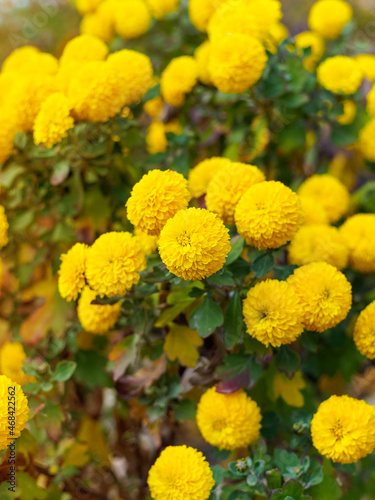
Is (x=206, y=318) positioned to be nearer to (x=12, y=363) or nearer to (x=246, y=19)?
(x=12, y=363)

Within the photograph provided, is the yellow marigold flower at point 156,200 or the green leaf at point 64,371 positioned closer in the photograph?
the yellow marigold flower at point 156,200

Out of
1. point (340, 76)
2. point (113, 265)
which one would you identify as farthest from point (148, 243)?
point (340, 76)

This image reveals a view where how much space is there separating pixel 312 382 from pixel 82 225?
0.83m

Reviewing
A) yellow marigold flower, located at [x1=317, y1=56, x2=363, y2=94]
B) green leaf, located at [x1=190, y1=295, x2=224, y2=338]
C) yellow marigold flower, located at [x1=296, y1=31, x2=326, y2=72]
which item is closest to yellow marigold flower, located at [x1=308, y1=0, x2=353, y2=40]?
yellow marigold flower, located at [x1=296, y1=31, x2=326, y2=72]

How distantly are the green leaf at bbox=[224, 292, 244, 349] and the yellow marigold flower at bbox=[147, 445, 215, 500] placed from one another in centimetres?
18

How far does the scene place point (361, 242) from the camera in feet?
3.26

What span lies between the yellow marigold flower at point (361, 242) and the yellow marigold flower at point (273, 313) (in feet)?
0.81

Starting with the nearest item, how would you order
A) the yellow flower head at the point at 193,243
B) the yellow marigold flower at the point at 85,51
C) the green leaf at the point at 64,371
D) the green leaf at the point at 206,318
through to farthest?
the yellow flower head at the point at 193,243 → the green leaf at the point at 206,318 → the green leaf at the point at 64,371 → the yellow marigold flower at the point at 85,51

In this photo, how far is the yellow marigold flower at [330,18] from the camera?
1385mm

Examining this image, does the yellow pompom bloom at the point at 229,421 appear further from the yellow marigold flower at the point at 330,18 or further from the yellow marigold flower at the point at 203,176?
the yellow marigold flower at the point at 330,18

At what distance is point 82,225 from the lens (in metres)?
1.24

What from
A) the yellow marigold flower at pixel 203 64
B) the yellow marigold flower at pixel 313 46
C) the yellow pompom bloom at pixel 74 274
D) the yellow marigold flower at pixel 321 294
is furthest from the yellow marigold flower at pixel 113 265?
the yellow marigold flower at pixel 313 46

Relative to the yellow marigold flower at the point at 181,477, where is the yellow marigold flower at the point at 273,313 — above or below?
above

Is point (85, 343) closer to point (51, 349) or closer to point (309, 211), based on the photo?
point (51, 349)
